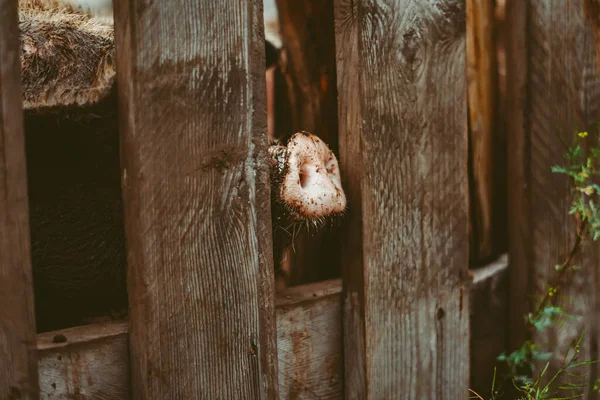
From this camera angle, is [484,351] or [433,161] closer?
[433,161]

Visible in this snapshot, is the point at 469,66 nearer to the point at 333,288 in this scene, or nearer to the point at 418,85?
the point at 418,85

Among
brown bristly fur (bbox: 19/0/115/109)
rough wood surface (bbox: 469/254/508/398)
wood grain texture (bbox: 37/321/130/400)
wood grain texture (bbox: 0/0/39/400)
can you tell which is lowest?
rough wood surface (bbox: 469/254/508/398)

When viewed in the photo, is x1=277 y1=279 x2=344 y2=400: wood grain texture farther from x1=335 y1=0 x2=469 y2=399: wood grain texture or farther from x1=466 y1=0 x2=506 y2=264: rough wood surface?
x1=466 y1=0 x2=506 y2=264: rough wood surface

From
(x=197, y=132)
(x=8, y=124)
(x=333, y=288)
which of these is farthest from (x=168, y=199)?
(x=333, y=288)

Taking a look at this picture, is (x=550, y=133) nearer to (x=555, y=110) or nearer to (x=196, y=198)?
(x=555, y=110)

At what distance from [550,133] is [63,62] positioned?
4.49ft

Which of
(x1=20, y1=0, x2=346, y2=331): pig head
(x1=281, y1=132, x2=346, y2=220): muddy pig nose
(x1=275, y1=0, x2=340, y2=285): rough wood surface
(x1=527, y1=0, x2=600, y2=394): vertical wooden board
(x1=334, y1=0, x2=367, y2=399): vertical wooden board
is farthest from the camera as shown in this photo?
(x1=275, y1=0, x2=340, y2=285): rough wood surface

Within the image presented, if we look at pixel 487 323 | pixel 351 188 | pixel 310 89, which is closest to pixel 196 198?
A: pixel 351 188

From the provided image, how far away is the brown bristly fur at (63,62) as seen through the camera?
1260 millimetres

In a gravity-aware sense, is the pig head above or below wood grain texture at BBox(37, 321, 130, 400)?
above

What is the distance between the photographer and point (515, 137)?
1.88m

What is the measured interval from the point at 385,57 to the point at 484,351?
99cm

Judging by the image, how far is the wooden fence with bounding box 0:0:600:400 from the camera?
1199 mm

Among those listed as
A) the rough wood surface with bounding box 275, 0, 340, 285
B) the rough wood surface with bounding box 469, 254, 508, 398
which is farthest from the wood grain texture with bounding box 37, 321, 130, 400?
the rough wood surface with bounding box 469, 254, 508, 398
